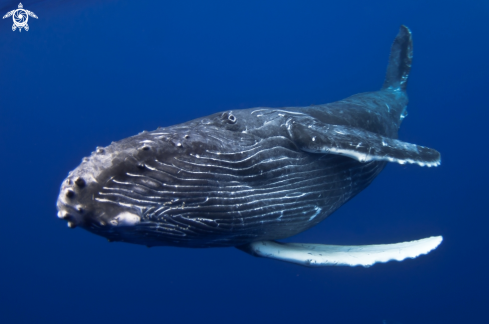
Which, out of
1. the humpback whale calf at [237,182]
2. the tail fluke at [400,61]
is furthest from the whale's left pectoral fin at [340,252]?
the tail fluke at [400,61]

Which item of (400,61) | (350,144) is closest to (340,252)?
(350,144)

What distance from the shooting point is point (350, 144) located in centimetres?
483

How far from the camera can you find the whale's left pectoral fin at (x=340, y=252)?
192 inches

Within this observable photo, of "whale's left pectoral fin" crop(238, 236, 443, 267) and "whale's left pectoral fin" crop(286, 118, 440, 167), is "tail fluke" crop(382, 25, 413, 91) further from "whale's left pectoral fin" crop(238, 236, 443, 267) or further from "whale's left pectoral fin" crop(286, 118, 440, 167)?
"whale's left pectoral fin" crop(238, 236, 443, 267)

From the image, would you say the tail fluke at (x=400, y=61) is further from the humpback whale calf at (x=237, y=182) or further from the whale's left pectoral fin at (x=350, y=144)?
the whale's left pectoral fin at (x=350, y=144)

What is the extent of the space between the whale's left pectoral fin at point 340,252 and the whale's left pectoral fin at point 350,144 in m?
1.41

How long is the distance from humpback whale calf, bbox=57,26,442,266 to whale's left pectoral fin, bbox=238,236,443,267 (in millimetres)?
16

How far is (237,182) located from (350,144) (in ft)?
6.48

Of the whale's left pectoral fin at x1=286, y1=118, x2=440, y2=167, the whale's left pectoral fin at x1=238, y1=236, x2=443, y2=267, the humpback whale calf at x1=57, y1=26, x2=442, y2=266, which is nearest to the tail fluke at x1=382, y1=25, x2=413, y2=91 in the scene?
the humpback whale calf at x1=57, y1=26, x2=442, y2=266

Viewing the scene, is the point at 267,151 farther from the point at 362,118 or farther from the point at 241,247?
the point at 362,118

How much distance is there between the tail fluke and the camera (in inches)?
445

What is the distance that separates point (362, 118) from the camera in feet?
23.5

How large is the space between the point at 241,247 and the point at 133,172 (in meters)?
2.71

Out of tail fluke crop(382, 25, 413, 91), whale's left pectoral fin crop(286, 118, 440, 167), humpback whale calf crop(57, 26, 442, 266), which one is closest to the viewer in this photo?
humpback whale calf crop(57, 26, 442, 266)
